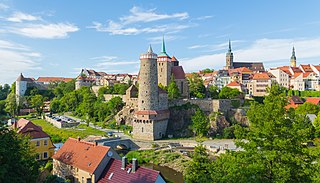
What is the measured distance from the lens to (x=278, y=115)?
12.5m

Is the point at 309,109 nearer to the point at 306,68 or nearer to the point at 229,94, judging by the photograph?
the point at 229,94

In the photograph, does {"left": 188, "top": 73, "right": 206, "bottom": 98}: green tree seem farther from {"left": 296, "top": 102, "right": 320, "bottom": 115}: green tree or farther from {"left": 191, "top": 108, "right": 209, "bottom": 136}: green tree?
{"left": 296, "top": 102, "right": 320, "bottom": 115}: green tree

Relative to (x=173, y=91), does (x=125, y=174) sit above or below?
below

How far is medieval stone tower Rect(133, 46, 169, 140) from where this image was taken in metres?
50.1

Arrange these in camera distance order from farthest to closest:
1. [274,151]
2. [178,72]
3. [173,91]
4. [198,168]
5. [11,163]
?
[178,72] → [173,91] → [198,168] → [11,163] → [274,151]

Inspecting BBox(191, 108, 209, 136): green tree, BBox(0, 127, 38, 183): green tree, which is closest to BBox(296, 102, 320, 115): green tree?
BBox(191, 108, 209, 136): green tree

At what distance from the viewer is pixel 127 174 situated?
2008 centimetres

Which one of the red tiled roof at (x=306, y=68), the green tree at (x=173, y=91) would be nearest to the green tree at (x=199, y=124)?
the green tree at (x=173, y=91)

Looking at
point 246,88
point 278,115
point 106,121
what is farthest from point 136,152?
point 246,88

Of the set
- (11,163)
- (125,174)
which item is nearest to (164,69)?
(125,174)

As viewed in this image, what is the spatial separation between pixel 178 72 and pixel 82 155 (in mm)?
42513

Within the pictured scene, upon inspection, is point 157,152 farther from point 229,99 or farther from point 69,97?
point 69,97

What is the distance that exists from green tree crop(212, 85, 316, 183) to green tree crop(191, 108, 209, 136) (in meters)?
36.4

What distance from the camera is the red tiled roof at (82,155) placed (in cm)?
2239
